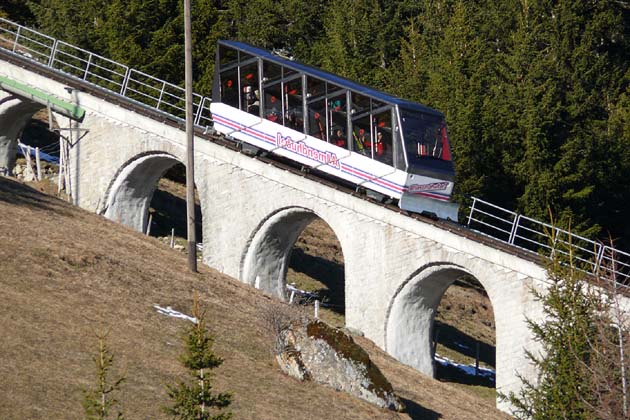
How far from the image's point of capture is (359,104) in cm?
4681

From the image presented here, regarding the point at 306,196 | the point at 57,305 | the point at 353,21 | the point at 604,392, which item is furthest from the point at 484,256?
the point at 353,21

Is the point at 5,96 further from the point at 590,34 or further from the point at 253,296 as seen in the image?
the point at 590,34

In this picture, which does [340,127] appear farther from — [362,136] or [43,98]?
[43,98]

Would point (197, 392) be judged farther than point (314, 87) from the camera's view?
No

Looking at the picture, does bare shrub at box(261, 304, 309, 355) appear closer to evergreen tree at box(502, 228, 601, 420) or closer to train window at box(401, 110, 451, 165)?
evergreen tree at box(502, 228, 601, 420)

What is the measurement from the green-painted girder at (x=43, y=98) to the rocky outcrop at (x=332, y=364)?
19.5 meters

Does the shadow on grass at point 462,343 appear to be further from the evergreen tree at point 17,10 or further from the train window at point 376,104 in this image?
the evergreen tree at point 17,10

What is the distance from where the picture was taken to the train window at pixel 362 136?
153 ft

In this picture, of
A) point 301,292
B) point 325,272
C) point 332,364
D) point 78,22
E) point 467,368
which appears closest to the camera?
point 332,364

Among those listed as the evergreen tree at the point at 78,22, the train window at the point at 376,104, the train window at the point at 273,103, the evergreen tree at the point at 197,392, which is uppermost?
the evergreen tree at the point at 78,22

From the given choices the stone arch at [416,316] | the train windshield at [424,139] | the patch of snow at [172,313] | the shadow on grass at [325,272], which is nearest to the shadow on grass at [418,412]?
the patch of snow at [172,313]

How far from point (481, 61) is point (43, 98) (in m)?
23.6

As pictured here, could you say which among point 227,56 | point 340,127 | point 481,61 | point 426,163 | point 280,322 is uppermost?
point 481,61

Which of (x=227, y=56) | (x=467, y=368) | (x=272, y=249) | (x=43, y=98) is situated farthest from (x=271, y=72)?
(x=467, y=368)
